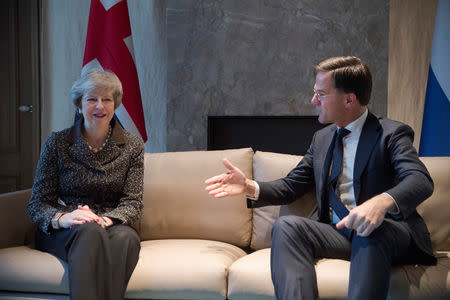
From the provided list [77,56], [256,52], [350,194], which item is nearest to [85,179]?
[350,194]

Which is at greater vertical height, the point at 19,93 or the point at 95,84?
the point at 95,84

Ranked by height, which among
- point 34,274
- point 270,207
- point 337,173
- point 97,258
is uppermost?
point 337,173

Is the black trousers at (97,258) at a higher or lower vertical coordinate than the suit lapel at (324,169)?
lower

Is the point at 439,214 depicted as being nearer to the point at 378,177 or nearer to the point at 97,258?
the point at 378,177

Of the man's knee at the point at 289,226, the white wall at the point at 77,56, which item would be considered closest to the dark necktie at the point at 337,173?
the man's knee at the point at 289,226

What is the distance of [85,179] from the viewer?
2273mm

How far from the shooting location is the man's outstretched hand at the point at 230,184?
6.81 feet

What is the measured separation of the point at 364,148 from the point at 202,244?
87cm

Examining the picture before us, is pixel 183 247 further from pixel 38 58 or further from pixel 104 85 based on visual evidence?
pixel 38 58

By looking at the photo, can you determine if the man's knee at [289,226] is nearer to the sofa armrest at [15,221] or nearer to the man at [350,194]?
the man at [350,194]

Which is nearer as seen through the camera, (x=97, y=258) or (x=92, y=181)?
(x=97, y=258)

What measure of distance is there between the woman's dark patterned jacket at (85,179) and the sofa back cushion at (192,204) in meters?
0.21

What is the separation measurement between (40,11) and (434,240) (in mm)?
3908

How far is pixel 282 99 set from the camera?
164 inches
